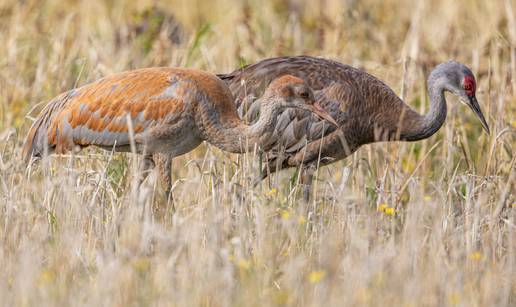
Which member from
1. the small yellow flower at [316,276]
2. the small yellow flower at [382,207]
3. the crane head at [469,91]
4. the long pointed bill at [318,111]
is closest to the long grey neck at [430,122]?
the crane head at [469,91]

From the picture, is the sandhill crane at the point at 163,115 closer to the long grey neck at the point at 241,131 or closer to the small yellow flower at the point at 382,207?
the long grey neck at the point at 241,131

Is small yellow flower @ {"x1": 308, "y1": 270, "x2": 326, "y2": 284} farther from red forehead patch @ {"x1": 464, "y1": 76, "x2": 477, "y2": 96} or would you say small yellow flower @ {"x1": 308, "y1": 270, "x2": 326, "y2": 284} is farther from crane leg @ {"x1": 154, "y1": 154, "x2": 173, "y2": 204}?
red forehead patch @ {"x1": 464, "y1": 76, "x2": 477, "y2": 96}

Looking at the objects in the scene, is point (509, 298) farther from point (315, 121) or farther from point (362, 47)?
point (362, 47)

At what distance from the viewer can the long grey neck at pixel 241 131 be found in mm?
6215

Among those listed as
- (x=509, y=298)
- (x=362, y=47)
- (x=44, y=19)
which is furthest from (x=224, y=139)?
(x=44, y=19)

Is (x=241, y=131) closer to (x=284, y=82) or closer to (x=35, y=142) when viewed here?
(x=284, y=82)

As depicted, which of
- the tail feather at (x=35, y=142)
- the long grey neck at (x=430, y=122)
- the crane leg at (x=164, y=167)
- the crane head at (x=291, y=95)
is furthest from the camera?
the long grey neck at (x=430, y=122)

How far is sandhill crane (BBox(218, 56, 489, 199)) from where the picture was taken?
688 cm

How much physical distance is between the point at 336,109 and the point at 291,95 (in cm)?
76

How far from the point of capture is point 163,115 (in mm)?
6199

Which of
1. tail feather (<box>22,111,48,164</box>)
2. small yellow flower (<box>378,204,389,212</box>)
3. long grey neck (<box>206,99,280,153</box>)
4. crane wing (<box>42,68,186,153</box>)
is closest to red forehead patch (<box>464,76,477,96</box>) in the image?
long grey neck (<box>206,99,280,153</box>)

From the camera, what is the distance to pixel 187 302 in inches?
161

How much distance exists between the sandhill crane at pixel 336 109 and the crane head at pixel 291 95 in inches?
20.4

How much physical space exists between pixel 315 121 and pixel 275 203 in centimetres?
166
